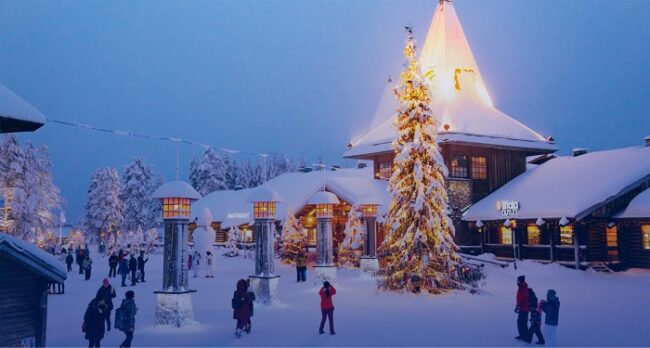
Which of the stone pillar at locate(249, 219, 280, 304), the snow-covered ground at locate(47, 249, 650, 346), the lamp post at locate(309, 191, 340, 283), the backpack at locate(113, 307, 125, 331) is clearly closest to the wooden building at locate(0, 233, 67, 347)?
the backpack at locate(113, 307, 125, 331)

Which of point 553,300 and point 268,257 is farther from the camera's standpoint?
point 268,257

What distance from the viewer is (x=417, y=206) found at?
23.2m

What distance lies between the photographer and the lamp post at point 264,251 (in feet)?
65.9

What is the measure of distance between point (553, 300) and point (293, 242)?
1067 inches

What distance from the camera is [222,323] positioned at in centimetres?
1661

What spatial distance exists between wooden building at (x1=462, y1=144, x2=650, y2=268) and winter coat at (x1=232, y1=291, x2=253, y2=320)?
20.4m

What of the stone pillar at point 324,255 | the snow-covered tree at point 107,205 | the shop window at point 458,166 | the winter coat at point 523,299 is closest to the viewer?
the winter coat at point 523,299

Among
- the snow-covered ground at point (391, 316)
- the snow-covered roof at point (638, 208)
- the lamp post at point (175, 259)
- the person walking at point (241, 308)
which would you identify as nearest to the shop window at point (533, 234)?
the snow-covered roof at point (638, 208)

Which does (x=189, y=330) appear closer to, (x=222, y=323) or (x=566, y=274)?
(x=222, y=323)

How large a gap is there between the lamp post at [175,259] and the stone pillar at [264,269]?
3957 mm

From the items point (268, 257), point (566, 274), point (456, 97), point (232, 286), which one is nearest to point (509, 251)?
point (566, 274)

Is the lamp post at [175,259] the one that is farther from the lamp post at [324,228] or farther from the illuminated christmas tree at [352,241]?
the illuminated christmas tree at [352,241]

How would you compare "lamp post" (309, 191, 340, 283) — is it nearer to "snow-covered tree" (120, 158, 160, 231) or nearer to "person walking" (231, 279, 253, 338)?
"person walking" (231, 279, 253, 338)

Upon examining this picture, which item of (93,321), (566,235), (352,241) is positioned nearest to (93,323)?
(93,321)
